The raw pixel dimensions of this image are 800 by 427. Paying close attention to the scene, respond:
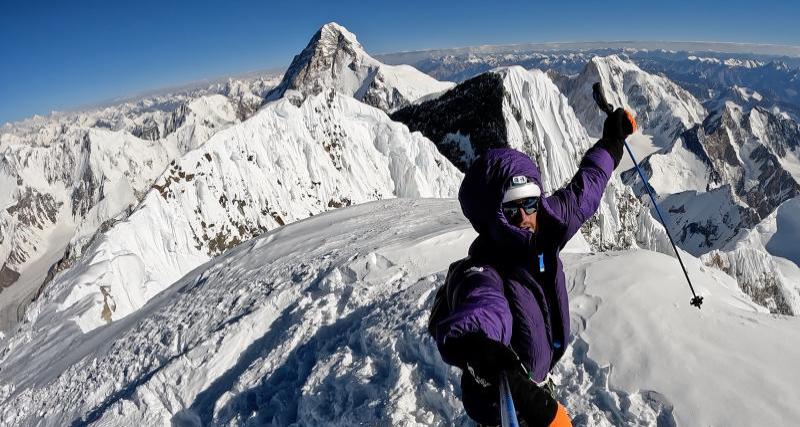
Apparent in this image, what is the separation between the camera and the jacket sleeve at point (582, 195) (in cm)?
338

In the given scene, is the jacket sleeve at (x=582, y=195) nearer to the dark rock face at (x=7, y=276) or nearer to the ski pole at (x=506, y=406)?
the ski pole at (x=506, y=406)

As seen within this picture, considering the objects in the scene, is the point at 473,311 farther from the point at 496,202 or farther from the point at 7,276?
the point at 7,276

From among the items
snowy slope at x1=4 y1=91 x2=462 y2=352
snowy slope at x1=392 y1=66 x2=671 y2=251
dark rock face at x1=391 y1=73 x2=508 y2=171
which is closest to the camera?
snowy slope at x1=4 y1=91 x2=462 y2=352

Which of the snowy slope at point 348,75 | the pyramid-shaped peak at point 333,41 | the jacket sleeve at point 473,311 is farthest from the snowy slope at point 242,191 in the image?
the pyramid-shaped peak at point 333,41

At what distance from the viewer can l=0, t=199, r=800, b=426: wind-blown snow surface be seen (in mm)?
5215

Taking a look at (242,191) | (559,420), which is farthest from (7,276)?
(559,420)

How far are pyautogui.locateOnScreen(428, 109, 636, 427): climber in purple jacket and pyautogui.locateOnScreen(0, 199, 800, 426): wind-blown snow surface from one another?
8.36ft

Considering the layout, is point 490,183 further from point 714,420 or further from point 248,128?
point 248,128

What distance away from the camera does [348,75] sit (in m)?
170

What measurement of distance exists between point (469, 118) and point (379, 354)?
6717 cm

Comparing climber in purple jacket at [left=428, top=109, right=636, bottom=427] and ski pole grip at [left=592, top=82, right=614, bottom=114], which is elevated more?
ski pole grip at [left=592, top=82, right=614, bottom=114]

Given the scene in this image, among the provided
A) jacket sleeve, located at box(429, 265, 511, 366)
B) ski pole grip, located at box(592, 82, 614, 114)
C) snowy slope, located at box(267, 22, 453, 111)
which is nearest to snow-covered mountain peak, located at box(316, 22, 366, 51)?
snowy slope, located at box(267, 22, 453, 111)

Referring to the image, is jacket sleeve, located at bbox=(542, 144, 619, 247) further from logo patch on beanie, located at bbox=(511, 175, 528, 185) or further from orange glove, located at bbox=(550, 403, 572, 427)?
orange glove, located at bbox=(550, 403, 572, 427)

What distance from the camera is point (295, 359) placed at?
777cm
